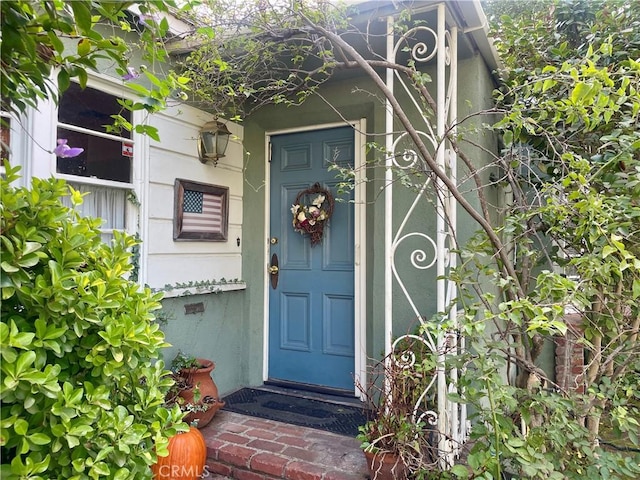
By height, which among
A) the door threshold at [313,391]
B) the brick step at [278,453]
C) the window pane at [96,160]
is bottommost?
the brick step at [278,453]

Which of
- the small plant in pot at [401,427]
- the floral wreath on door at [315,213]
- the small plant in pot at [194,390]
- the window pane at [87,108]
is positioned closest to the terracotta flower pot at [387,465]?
the small plant in pot at [401,427]

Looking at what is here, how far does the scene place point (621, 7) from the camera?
254 centimetres

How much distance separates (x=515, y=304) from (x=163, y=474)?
2.03 meters

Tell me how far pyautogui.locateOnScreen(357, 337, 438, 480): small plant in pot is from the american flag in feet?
6.06

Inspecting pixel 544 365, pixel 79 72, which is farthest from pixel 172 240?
pixel 544 365

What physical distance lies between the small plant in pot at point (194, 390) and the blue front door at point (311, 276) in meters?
0.79

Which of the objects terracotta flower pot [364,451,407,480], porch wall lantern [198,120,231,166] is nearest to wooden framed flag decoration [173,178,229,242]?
porch wall lantern [198,120,231,166]

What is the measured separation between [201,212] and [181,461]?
5.87 feet

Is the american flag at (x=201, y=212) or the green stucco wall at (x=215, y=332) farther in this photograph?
the american flag at (x=201, y=212)

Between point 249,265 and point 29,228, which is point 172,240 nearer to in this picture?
point 249,265

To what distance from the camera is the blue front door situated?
132 inches

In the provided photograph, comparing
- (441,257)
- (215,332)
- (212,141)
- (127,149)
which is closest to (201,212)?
(212,141)

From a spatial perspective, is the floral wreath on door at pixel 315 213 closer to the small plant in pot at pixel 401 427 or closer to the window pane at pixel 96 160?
the window pane at pixel 96 160

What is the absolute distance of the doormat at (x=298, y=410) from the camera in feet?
9.29
